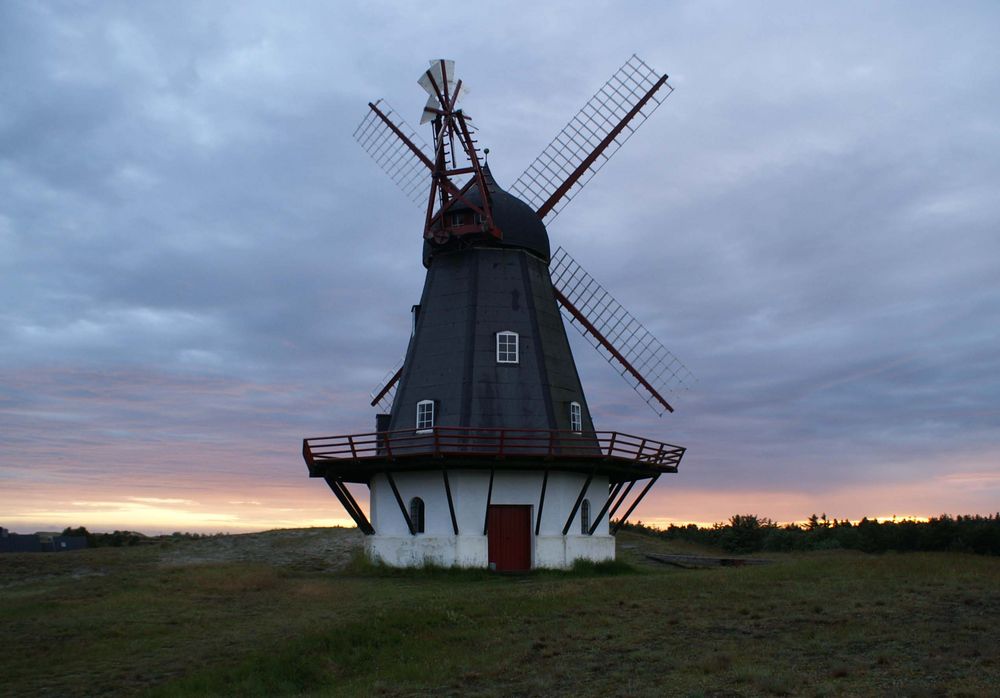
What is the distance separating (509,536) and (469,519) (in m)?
1.41

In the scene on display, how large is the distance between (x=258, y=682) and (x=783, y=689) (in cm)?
811

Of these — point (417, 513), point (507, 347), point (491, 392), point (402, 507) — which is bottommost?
point (417, 513)

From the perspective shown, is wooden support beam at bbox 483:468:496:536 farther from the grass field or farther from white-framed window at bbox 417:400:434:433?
white-framed window at bbox 417:400:434:433

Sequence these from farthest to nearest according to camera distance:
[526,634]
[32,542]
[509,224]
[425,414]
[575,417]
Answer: [32,542] → [509,224] → [575,417] → [425,414] → [526,634]

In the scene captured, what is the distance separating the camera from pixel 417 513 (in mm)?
29141

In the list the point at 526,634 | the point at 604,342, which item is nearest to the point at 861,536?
the point at 604,342

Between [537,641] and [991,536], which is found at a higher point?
[991,536]

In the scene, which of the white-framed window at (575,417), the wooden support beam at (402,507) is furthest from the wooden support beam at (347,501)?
the white-framed window at (575,417)

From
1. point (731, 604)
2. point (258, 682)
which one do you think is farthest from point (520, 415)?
point (258, 682)

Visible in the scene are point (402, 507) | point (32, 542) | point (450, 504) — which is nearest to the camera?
point (450, 504)

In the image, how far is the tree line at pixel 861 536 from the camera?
43.1m

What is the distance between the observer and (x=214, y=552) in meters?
41.1

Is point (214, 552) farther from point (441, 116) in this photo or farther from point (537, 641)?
point (537, 641)

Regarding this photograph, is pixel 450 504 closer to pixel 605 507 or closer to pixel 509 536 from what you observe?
pixel 509 536
